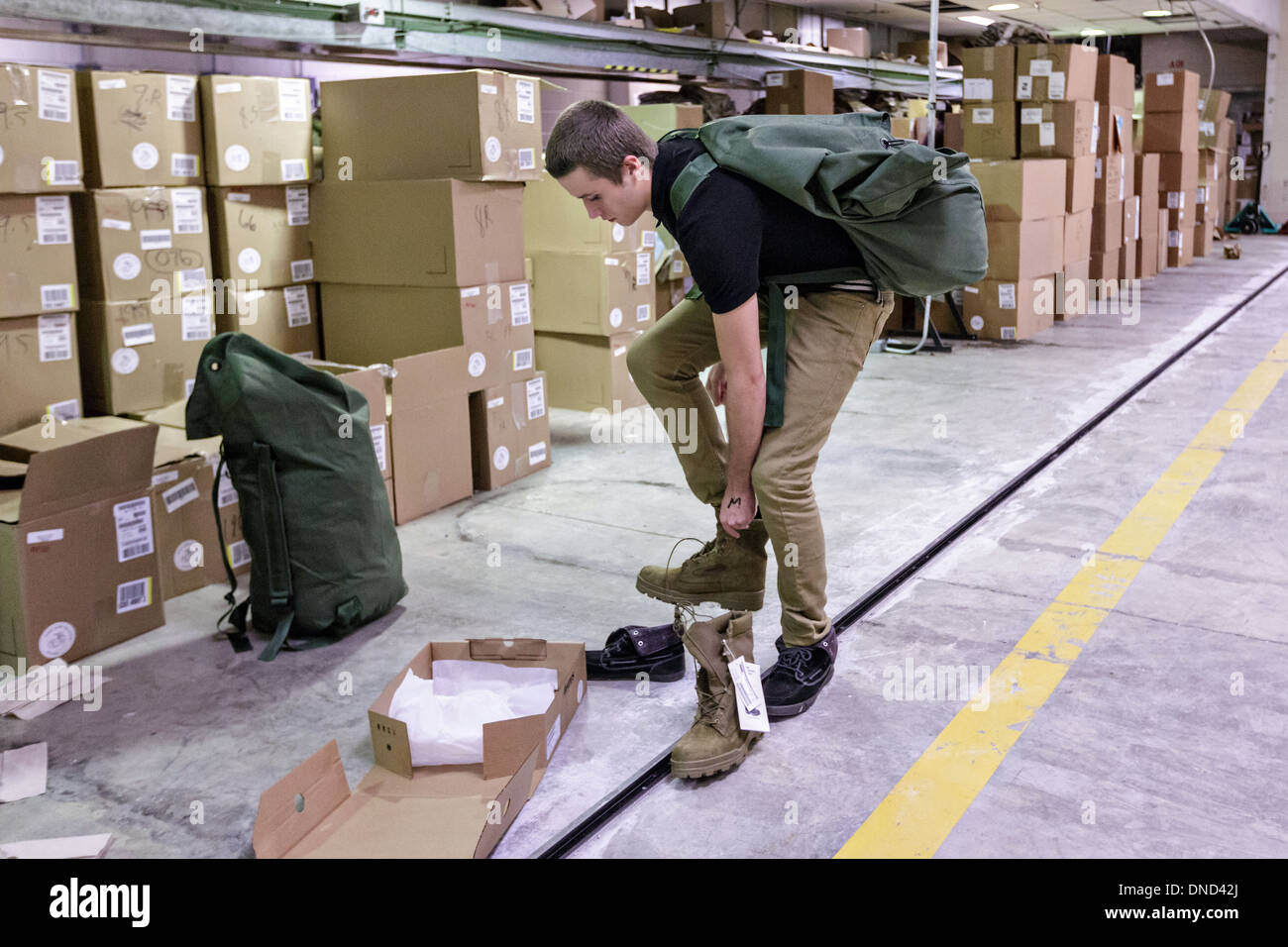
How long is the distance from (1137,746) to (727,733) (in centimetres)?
81

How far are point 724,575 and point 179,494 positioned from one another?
1548mm

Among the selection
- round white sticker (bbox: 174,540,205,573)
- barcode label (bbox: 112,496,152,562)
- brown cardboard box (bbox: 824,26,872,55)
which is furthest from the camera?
brown cardboard box (bbox: 824,26,872,55)

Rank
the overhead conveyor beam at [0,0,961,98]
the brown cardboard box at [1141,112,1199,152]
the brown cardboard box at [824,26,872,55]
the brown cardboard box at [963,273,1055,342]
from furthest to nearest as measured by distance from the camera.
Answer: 1. the brown cardboard box at [1141,112,1199,152]
2. the brown cardboard box at [824,26,872,55]
3. the brown cardboard box at [963,273,1055,342]
4. the overhead conveyor beam at [0,0,961,98]

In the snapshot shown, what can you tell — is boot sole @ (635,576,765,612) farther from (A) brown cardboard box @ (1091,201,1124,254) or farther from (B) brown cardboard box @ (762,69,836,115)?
(A) brown cardboard box @ (1091,201,1124,254)

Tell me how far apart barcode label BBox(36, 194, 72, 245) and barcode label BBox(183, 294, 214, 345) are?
1.54ft

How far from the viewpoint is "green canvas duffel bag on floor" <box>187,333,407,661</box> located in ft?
8.98

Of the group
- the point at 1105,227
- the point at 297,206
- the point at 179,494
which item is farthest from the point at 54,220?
the point at 1105,227

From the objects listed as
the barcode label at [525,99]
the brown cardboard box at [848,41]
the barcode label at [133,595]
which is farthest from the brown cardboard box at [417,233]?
the brown cardboard box at [848,41]

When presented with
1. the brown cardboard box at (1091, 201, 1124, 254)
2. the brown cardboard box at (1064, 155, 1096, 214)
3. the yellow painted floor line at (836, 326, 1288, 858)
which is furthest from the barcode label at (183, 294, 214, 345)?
the brown cardboard box at (1091, 201, 1124, 254)

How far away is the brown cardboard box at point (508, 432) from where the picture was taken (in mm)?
4137

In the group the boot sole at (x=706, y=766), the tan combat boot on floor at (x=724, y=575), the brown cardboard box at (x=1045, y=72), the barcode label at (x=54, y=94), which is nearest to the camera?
the boot sole at (x=706, y=766)

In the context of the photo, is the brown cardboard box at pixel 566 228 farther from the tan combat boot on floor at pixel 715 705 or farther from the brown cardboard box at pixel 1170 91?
the brown cardboard box at pixel 1170 91

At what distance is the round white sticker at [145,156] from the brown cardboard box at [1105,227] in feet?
24.5
